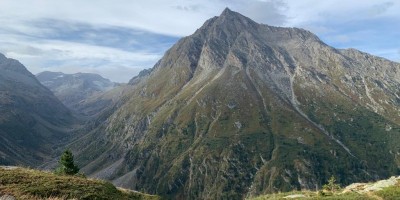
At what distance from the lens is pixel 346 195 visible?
141 feet

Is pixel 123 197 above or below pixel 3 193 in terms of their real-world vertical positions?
below

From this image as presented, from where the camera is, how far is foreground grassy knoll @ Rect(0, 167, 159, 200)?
34.7 m

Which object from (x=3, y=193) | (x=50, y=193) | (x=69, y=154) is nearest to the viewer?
(x=3, y=193)

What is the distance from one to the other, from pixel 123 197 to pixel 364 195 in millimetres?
27343

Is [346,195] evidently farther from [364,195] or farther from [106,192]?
[106,192]

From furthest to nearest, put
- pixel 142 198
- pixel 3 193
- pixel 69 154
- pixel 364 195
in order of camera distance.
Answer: pixel 69 154
pixel 142 198
pixel 364 195
pixel 3 193

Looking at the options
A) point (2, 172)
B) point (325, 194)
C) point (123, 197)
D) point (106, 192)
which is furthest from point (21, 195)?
point (325, 194)

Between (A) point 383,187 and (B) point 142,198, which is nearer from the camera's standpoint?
(A) point 383,187

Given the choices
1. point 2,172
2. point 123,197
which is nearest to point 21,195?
point 2,172

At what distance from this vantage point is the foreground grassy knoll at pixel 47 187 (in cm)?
3471

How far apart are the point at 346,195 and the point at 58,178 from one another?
31.7 meters

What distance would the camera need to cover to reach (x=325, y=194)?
44531 mm

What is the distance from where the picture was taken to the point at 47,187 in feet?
122

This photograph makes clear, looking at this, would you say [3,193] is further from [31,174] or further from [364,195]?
[364,195]
